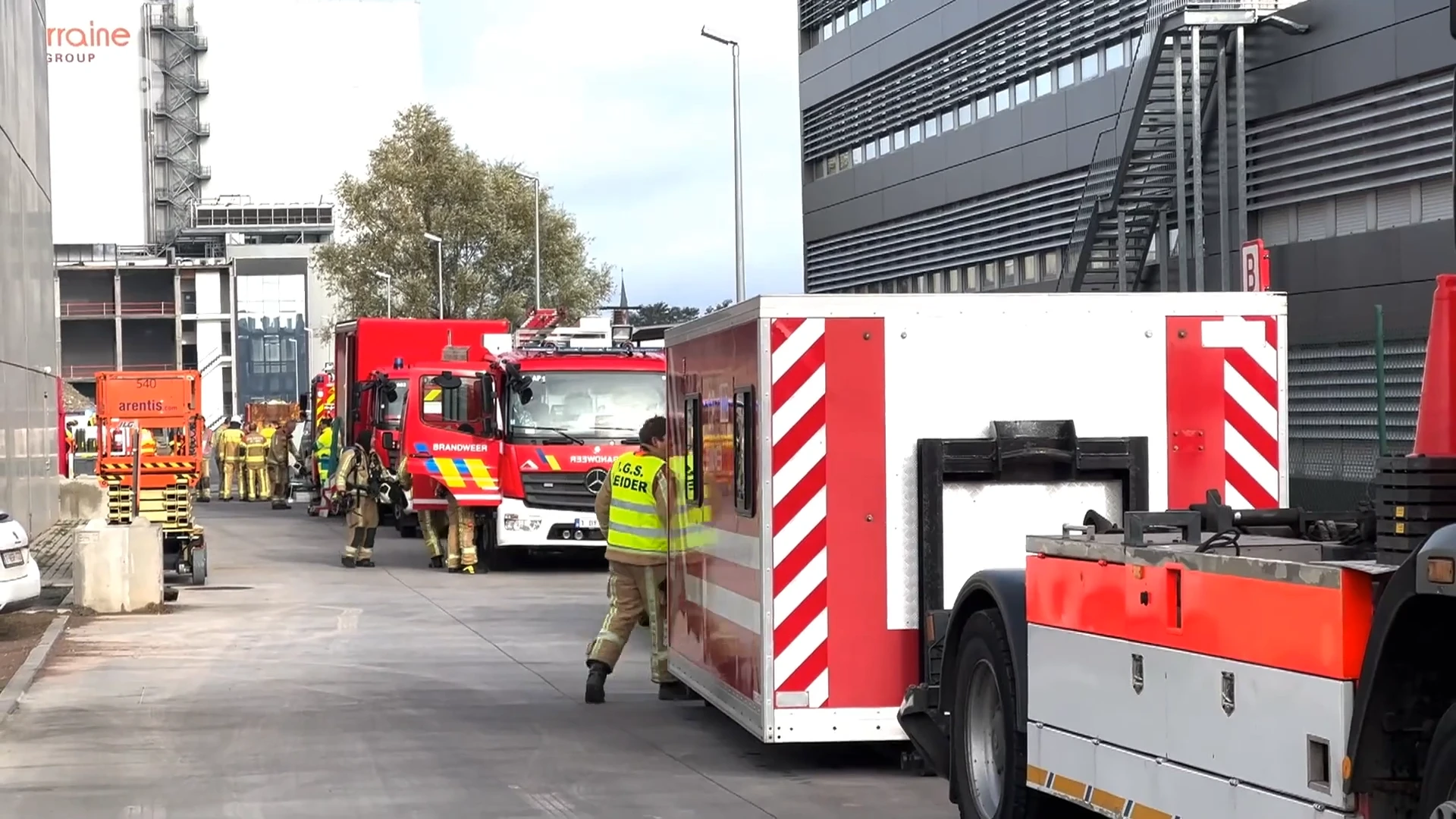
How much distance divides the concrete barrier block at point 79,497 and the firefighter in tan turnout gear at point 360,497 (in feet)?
45.8

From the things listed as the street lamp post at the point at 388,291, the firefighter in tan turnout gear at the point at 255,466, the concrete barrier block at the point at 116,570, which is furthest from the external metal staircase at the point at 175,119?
the concrete barrier block at the point at 116,570

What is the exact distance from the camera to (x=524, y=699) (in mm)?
13312

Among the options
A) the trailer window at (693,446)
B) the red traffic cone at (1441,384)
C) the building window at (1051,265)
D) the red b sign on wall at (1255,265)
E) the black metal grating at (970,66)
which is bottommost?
the trailer window at (693,446)

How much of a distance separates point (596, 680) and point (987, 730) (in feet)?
16.6

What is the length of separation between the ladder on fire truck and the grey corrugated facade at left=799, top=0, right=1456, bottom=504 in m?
0.36

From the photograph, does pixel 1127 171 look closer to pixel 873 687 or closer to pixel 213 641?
pixel 213 641

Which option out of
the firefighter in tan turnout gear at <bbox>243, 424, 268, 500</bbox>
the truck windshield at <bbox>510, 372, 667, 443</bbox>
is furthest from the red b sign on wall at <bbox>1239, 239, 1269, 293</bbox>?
the firefighter in tan turnout gear at <bbox>243, 424, 268, 500</bbox>

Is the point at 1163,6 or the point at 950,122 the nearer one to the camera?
the point at 1163,6

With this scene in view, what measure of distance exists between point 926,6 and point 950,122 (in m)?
2.96

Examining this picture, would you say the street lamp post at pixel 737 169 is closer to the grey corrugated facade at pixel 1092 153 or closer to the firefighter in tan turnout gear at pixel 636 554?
the grey corrugated facade at pixel 1092 153

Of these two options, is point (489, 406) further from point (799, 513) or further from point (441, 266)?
point (441, 266)

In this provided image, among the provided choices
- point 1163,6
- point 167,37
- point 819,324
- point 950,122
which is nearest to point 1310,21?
point 1163,6

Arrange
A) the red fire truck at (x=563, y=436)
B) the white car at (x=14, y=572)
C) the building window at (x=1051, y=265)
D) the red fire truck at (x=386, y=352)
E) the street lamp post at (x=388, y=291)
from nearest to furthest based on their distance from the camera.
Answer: the white car at (x=14, y=572)
the red fire truck at (x=563, y=436)
the red fire truck at (x=386, y=352)
the building window at (x=1051, y=265)
the street lamp post at (x=388, y=291)

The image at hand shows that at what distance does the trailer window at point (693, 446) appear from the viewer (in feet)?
37.8
